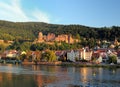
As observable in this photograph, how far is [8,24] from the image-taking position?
18650cm

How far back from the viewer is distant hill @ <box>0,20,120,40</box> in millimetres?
149125

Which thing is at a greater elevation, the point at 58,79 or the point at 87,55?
the point at 87,55

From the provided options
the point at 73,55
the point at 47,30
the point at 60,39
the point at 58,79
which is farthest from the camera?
the point at 47,30

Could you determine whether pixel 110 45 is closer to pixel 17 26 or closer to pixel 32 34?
pixel 32 34

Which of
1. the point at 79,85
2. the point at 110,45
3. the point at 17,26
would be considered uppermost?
the point at 17,26

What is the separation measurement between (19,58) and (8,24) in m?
81.5

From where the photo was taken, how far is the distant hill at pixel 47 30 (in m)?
149

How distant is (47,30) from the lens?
17800 centimetres

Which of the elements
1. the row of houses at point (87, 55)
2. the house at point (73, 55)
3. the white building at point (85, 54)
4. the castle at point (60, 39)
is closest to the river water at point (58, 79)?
the row of houses at point (87, 55)

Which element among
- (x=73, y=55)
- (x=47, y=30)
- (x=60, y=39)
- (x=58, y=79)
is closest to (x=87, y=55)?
(x=73, y=55)

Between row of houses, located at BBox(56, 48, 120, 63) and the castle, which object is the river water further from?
the castle

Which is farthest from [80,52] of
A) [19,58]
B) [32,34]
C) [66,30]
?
[32,34]

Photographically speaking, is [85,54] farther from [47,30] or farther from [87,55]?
[47,30]

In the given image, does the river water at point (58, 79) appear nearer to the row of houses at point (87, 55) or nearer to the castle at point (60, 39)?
the row of houses at point (87, 55)
